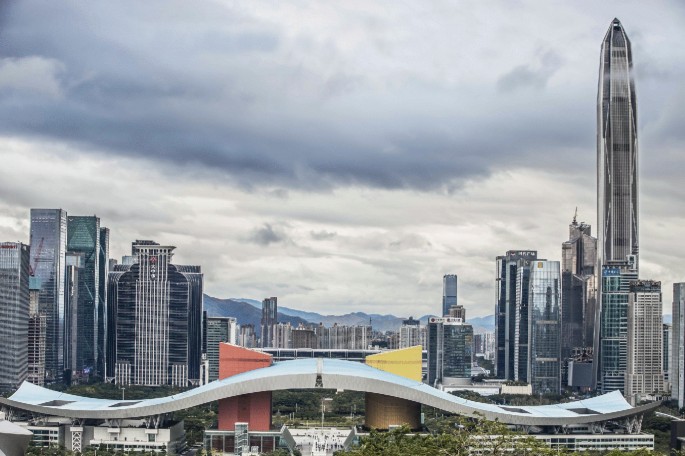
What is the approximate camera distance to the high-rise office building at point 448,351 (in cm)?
12638

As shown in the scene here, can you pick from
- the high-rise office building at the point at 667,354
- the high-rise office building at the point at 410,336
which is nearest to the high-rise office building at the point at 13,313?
the high-rise office building at the point at 667,354

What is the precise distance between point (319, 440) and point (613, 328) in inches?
2627

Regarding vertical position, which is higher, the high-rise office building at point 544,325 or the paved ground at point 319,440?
the high-rise office building at point 544,325

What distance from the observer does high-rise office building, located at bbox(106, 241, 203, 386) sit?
404ft

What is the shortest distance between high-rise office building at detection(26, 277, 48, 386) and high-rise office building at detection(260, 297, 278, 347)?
61.3 metres

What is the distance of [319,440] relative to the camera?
56812 mm

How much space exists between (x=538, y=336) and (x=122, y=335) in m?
46.8

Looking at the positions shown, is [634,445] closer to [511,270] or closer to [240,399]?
[240,399]

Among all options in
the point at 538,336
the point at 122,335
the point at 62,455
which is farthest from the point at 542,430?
the point at 122,335

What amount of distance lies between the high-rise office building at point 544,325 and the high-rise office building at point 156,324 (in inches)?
1464

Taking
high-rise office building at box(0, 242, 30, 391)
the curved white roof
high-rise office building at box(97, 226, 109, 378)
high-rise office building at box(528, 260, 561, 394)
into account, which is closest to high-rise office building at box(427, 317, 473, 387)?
high-rise office building at box(528, 260, 561, 394)

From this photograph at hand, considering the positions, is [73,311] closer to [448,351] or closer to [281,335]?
[448,351]

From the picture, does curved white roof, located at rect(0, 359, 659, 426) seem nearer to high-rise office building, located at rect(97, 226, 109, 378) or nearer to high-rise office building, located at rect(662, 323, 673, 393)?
high-rise office building, located at rect(662, 323, 673, 393)

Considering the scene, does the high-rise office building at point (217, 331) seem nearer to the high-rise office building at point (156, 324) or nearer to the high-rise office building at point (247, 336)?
the high-rise office building at point (156, 324)
